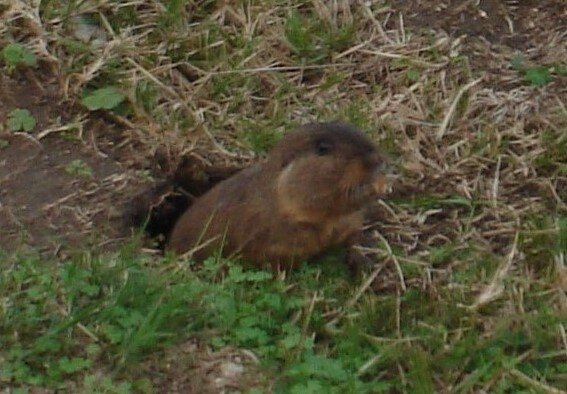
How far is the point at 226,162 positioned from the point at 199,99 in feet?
1.33

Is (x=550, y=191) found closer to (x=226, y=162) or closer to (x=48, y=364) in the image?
(x=226, y=162)

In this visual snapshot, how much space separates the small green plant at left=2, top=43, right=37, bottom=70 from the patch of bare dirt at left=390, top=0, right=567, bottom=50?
5.80 feet

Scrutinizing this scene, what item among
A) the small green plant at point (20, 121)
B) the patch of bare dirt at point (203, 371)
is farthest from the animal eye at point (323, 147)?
the small green plant at point (20, 121)

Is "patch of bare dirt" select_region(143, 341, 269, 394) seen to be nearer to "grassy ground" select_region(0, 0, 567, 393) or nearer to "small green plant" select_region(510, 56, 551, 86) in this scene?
"grassy ground" select_region(0, 0, 567, 393)

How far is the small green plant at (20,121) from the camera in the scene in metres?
5.81

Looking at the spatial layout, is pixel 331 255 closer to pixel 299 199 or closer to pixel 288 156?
pixel 299 199

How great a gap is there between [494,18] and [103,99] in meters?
1.94

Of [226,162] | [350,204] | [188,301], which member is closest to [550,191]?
[350,204]

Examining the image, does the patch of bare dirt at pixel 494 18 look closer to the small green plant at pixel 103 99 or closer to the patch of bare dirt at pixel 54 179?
the small green plant at pixel 103 99

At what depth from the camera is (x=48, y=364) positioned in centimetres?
434

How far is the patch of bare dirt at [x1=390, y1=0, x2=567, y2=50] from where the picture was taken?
654 centimetres

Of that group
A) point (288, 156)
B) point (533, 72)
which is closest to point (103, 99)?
point (288, 156)

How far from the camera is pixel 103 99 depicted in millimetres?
5996

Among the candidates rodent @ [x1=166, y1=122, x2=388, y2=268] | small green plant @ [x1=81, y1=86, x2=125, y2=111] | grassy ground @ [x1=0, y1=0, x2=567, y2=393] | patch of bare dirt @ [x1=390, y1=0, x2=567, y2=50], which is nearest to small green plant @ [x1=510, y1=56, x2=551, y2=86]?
grassy ground @ [x1=0, y1=0, x2=567, y2=393]
